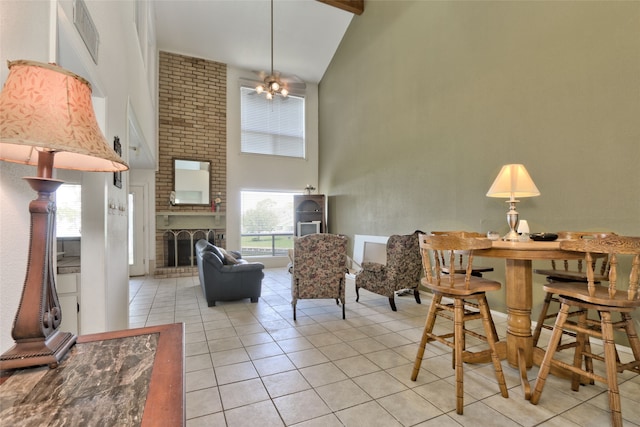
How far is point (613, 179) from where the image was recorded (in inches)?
99.4

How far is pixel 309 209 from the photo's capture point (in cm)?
741

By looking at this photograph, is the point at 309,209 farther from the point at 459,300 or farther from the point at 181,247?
the point at 459,300

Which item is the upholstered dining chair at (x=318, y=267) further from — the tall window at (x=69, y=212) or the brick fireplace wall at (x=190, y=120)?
the brick fireplace wall at (x=190, y=120)

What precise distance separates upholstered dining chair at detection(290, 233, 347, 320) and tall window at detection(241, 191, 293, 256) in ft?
13.2

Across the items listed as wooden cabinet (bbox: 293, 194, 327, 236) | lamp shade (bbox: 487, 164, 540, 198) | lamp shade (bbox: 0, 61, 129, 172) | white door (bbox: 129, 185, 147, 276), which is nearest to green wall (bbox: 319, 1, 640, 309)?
lamp shade (bbox: 487, 164, 540, 198)

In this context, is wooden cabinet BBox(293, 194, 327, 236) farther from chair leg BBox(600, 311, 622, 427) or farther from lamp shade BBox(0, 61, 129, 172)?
lamp shade BBox(0, 61, 129, 172)

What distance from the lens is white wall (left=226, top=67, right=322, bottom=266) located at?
23.2ft

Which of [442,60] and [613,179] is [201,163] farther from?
[613,179]

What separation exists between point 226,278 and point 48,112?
347 centimetres

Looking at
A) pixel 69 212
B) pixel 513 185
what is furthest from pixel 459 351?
pixel 69 212

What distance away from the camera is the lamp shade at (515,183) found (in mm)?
2549

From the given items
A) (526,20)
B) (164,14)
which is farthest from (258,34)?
(526,20)

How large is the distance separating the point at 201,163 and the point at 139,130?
2855 millimetres

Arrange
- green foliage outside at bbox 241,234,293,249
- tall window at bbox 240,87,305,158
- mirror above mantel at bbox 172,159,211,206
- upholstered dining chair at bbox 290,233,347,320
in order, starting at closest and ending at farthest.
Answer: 1. upholstered dining chair at bbox 290,233,347,320
2. mirror above mantel at bbox 172,159,211,206
3. green foliage outside at bbox 241,234,293,249
4. tall window at bbox 240,87,305,158
